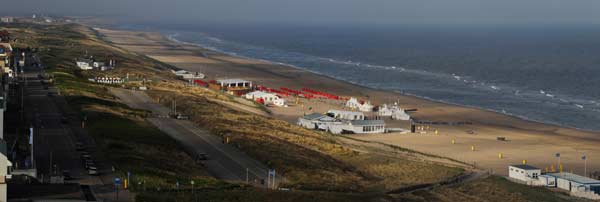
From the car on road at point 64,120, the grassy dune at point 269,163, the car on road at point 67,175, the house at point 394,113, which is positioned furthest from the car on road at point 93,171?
the house at point 394,113

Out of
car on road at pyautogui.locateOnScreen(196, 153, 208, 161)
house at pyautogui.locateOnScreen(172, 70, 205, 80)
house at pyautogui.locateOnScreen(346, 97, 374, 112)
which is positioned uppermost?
house at pyautogui.locateOnScreen(172, 70, 205, 80)

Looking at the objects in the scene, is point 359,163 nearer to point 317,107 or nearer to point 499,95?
point 317,107

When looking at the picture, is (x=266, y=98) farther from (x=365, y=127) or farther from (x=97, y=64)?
(x=97, y=64)

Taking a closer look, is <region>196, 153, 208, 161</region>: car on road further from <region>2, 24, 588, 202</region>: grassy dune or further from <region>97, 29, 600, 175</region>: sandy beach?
<region>97, 29, 600, 175</region>: sandy beach

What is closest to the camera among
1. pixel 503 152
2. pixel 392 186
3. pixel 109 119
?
pixel 392 186

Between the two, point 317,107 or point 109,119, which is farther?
point 317,107

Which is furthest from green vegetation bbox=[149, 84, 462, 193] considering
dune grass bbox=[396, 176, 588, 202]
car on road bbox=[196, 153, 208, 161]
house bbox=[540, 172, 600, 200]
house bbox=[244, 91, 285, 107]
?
house bbox=[244, 91, 285, 107]

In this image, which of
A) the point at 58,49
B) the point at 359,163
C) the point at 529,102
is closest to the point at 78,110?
the point at 359,163
